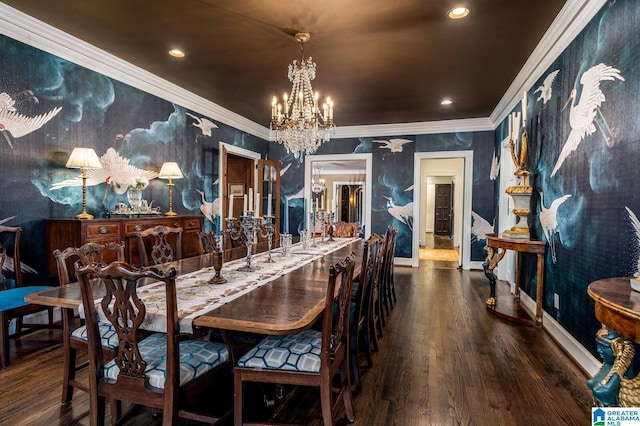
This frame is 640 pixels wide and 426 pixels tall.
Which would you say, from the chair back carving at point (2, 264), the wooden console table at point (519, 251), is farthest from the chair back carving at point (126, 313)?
the wooden console table at point (519, 251)

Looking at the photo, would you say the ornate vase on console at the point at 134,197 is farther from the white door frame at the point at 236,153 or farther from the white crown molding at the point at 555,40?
the white crown molding at the point at 555,40

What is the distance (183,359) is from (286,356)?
48 centimetres

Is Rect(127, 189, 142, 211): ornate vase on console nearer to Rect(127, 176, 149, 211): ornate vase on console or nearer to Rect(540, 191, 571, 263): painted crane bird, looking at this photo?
Rect(127, 176, 149, 211): ornate vase on console

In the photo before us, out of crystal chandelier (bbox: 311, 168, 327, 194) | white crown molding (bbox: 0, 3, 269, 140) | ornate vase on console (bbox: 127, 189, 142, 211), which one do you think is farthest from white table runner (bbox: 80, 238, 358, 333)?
crystal chandelier (bbox: 311, 168, 327, 194)

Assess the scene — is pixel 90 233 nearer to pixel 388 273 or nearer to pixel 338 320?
pixel 338 320

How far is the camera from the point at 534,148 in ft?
12.6

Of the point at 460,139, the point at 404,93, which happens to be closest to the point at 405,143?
the point at 460,139

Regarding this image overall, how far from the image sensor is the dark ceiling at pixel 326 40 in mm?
2723

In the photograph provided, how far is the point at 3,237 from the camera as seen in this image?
2.89 metres

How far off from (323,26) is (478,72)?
2145 mm

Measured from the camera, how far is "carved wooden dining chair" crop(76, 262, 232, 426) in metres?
1.35

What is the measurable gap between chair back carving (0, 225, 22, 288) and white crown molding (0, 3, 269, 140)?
168cm

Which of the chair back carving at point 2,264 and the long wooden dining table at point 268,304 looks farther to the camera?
the chair back carving at point 2,264

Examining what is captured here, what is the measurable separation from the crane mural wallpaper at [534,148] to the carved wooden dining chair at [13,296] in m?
0.16
